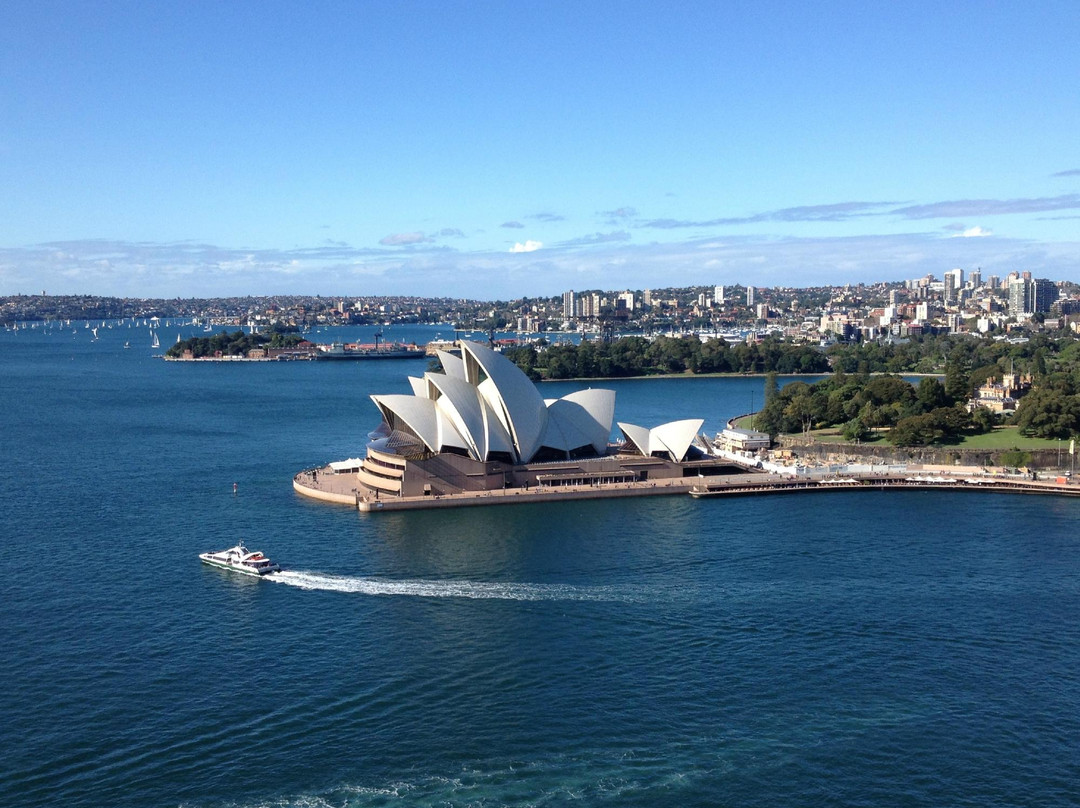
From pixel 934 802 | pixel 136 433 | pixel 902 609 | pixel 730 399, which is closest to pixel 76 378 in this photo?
pixel 136 433

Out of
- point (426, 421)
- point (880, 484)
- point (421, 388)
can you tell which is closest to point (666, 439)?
point (880, 484)

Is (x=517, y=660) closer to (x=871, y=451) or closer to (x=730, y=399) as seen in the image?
(x=871, y=451)

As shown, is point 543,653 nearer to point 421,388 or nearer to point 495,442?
point 495,442

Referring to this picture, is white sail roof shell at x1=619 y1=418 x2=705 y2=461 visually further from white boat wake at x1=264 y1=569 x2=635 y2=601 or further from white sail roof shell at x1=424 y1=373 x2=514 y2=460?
white boat wake at x1=264 y1=569 x2=635 y2=601

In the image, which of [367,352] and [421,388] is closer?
[421,388]

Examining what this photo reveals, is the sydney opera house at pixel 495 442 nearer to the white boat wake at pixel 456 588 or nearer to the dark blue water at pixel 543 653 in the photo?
the dark blue water at pixel 543 653

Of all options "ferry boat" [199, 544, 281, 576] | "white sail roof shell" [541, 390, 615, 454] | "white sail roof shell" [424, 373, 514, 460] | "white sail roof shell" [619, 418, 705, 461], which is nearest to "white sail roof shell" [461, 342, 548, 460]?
"white sail roof shell" [424, 373, 514, 460]
